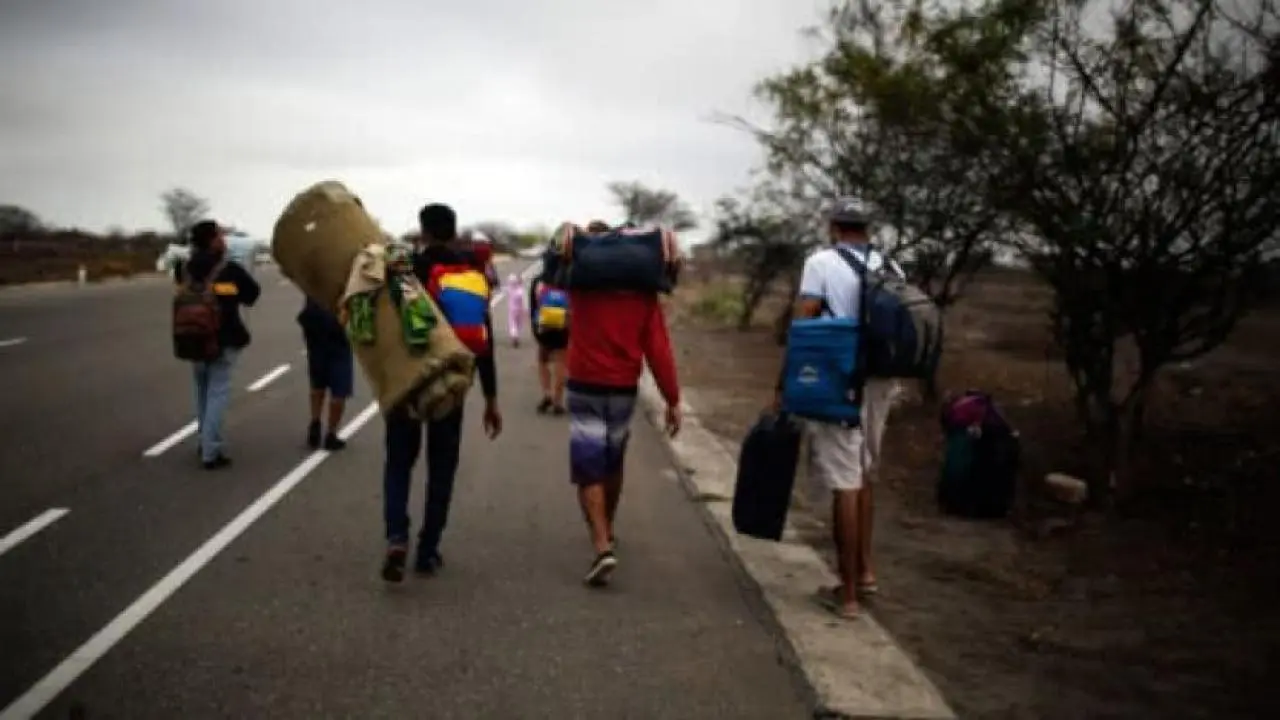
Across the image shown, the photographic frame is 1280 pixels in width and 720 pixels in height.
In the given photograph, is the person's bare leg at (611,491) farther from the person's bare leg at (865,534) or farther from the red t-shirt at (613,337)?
the person's bare leg at (865,534)

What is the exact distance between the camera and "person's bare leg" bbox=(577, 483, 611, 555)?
A: 5.52m

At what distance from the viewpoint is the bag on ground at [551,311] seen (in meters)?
11.2

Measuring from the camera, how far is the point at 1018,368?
57.5 ft

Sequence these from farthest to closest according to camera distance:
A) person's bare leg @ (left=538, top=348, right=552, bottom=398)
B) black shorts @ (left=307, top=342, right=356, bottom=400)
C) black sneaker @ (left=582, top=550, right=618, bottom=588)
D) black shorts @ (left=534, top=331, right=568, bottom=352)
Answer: person's bare leg @ (left=538, top=348, right=552, bottom=398)
black shorts @ (left=534, top=331, right=568, bottom=352)
black shorts @ (left=307, top=342, right=356, bottom=400)
black sneaker @ (left=582, top=550, right=618, bottom=588)

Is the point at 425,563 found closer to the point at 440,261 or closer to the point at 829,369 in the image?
the point at 440,261

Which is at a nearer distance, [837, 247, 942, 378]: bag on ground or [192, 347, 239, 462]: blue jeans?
[837, 247, 942, 378]: bag on ground

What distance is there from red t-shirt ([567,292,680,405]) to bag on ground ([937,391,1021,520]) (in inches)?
106

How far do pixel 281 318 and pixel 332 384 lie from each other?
16097 mm

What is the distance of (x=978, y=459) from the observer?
7.32 meters

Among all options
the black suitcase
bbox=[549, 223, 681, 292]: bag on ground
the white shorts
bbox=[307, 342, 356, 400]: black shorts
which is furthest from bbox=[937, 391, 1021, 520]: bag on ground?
bbox=[307, 342, 356, 400]: black shorts

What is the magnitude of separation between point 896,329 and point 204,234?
215 inches

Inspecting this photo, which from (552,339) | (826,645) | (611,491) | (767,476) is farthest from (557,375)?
(826,645)

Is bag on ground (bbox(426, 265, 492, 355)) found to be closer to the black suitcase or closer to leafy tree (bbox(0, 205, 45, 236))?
the black suitcase

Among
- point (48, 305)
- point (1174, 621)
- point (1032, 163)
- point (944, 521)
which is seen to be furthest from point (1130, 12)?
point (48, 305)
